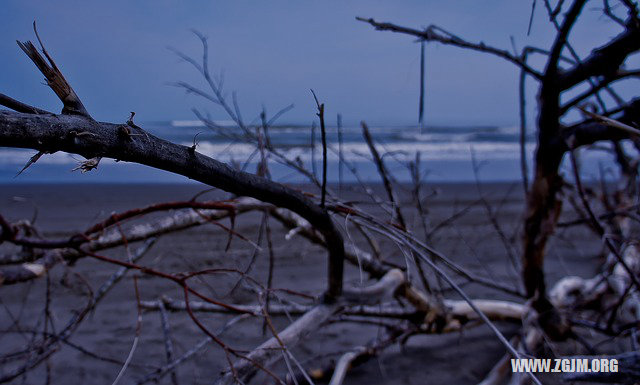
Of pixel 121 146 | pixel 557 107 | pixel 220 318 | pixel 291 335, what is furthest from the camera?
pixel 220 318

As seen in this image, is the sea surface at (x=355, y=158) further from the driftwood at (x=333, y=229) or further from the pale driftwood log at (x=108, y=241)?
the driftwood at (x=333, y=229)

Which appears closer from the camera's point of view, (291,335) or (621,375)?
(621,375)

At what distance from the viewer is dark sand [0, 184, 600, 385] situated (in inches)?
97.1

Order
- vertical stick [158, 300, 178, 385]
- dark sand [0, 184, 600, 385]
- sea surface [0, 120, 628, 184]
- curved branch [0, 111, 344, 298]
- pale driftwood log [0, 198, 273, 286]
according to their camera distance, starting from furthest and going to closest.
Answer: sea surface [0, 120, 628, 184]
dark sand [0, 184, 600, 385]
pale driftwood log [0, 198, 273, 286]
vertical stick [158, 300, 178, 385]
curved branch [0, 111, 344, 298]

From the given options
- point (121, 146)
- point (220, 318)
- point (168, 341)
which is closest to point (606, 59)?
point (121, 146)

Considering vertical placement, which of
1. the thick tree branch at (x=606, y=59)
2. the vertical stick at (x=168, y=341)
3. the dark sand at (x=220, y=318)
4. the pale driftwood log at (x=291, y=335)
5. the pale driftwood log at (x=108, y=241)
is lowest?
the dark sand at (x=220, y=318)

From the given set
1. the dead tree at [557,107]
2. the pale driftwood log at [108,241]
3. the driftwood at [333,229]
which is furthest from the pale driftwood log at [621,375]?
the pale driftwood log at [108,241]

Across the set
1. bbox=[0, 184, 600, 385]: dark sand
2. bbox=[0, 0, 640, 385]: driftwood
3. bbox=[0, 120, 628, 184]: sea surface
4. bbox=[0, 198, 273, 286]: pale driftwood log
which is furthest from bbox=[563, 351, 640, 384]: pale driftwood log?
bbox=[0, 120, 628, 184]: sea surface

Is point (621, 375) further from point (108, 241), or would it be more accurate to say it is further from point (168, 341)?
point (108, 241)

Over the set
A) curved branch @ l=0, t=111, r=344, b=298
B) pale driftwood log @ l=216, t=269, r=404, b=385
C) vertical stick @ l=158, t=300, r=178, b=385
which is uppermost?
curved branch @ l=0, t=111, r=344, b=298

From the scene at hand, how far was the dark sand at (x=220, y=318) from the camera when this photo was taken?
2.47 metres

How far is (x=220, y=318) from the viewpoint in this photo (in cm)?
258

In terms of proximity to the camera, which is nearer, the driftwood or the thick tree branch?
the driftwood

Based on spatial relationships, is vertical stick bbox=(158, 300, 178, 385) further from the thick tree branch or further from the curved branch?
the thick tree branch
